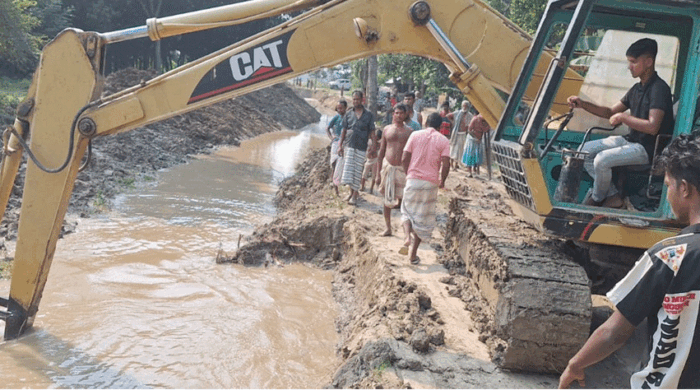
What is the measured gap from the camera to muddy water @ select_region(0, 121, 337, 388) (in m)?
5.05

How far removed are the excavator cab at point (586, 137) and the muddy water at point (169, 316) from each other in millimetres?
2420

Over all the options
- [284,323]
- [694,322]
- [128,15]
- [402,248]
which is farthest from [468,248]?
[128,15]

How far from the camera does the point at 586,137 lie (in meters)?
4.56

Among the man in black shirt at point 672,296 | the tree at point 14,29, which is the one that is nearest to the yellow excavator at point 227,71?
the man in black shirt at point 672,296

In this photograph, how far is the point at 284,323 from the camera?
248 inches

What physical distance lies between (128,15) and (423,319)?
→ 32992mm

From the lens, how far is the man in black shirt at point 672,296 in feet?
6.86

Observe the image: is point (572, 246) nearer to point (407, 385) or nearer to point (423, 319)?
point (423, 319)

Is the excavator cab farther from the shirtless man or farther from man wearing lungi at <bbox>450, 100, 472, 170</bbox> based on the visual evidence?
man wearing lungi at <bbox>450, 100, 472, 170</bbox>

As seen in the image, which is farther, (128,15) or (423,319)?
(128,15)

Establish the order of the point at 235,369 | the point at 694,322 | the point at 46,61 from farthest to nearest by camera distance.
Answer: the point at 235,369 < the point at 46,61 < the point at 694,322

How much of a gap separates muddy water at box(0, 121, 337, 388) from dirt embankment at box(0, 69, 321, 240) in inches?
40.7

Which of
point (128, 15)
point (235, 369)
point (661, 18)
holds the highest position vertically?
point (128, 15)

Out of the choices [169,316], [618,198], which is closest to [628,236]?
[618,198]
